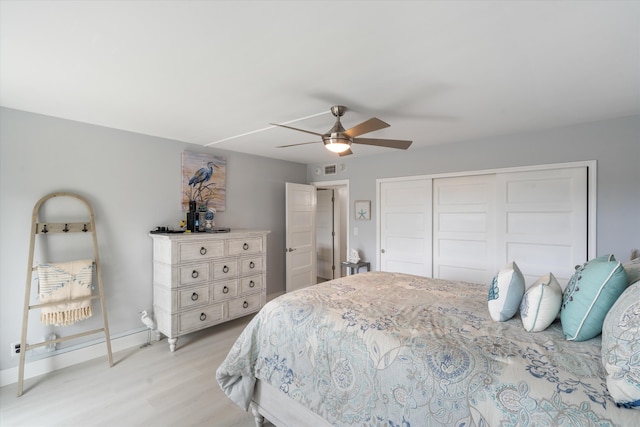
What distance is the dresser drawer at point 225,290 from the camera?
11.2ft

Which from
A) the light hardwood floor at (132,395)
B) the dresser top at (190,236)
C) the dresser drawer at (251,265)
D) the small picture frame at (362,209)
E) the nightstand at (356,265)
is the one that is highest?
the small picture frame at (362,209)

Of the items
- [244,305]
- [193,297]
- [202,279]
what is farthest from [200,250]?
[244,305]

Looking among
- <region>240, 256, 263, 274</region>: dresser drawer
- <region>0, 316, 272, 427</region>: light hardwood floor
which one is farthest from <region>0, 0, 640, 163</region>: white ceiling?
<region>0, 316, 272, 427</region>: light hardwood floor

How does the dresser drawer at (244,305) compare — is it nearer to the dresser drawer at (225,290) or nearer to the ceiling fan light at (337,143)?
the dresser drawer at (225,290)

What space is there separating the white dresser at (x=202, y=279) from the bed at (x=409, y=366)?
1.45 metres

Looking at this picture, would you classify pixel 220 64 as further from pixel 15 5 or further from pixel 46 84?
pixel 46 84

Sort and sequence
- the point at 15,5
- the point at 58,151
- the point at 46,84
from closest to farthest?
Result: the point at 15,5, the point at 46,84, the point at 58,151

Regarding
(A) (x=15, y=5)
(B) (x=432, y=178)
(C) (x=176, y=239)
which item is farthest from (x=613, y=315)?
(C) (x=176, y=239)

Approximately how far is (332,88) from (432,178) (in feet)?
8.00

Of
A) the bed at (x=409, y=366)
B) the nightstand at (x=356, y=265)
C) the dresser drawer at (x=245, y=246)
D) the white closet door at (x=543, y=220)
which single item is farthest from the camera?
the nightstand at (x=356, y=265)

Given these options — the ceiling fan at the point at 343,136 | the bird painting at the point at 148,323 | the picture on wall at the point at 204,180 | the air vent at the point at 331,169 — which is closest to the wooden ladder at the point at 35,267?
the bird painting at the point at 148,323

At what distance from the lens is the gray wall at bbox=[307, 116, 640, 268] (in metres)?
2.74

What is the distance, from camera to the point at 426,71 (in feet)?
6.08

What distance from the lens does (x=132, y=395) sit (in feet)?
7.68
